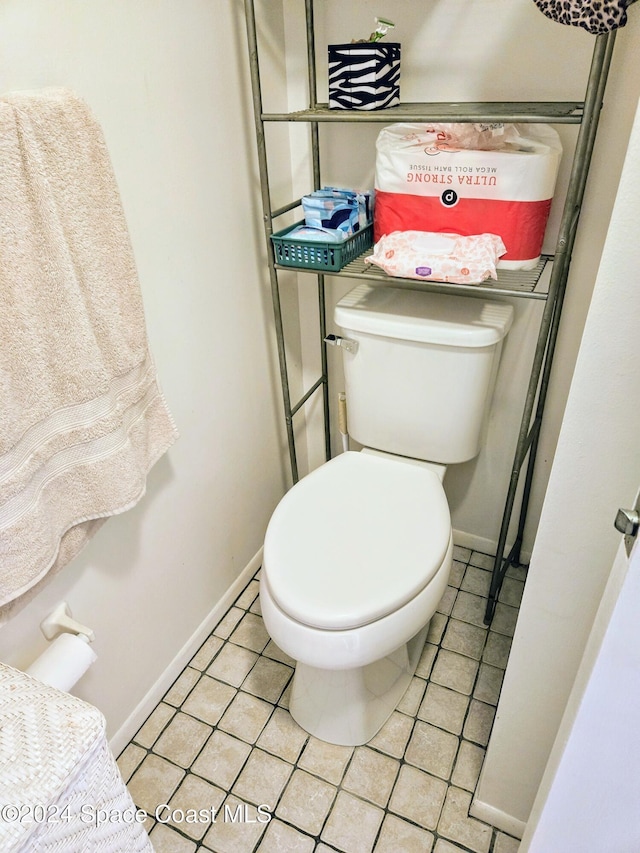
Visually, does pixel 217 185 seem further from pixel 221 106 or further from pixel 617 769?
pixel 617 769

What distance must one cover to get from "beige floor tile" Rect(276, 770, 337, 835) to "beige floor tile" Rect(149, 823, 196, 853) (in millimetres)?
190

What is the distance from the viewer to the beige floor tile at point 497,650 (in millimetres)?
1462

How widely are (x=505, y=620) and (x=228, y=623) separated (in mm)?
779

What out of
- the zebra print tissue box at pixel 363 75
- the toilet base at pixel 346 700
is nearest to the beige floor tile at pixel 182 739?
the toilet base at pixel 346 700

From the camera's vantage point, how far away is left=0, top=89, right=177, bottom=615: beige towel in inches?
30.5

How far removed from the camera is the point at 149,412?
3.58 feet

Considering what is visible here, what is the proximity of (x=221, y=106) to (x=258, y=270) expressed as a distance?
382mm

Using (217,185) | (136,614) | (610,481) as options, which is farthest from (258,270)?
(610,481)

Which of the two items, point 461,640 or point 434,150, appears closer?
point 434,150

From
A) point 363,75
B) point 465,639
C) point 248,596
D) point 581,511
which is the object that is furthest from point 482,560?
point 363,75

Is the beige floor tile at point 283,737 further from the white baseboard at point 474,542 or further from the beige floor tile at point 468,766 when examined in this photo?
the white baseboard at point 474,542

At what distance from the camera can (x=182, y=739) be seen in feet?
4.35

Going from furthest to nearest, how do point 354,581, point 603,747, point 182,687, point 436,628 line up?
point 436,628 < point 182,687 < point 354,581 < point 603,747

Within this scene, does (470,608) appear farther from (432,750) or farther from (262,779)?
(262,779)
